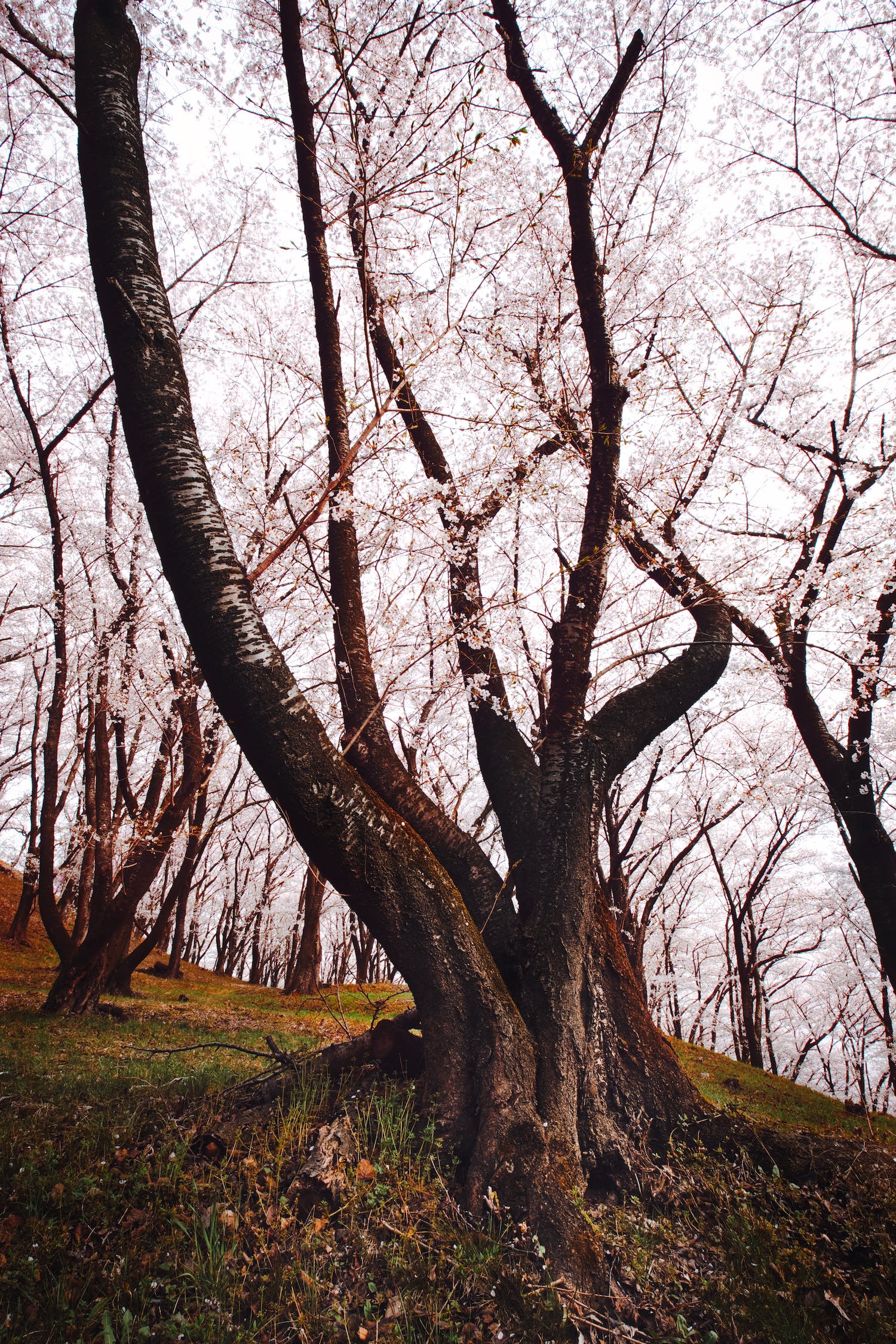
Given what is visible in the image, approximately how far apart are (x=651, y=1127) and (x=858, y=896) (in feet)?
66.2

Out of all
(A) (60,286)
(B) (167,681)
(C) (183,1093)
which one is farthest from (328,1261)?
(A) (60,286)

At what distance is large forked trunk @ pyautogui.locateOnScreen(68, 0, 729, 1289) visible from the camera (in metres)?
2.67

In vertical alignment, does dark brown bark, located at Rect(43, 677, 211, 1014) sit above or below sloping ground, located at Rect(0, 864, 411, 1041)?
above

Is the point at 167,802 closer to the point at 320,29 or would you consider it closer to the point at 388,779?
the point at 388,779

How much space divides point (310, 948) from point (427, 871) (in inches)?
484

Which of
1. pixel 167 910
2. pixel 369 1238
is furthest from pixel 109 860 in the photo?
pixel 369 1238

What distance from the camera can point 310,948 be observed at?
44.5 feet

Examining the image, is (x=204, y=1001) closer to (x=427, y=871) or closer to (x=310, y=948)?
(x=310, y=948)

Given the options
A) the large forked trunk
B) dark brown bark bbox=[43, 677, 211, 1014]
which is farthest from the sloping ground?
the large forked trunk

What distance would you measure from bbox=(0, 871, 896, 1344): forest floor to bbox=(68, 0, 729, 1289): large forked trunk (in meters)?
0.20

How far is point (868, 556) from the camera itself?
7426mm

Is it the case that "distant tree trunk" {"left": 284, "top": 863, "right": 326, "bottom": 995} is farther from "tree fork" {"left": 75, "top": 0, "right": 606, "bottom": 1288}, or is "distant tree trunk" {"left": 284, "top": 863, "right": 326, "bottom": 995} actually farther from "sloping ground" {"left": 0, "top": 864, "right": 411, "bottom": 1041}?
"tree fork" {"left": 75, "top": 0, "right": 606, "bottom": 1288}

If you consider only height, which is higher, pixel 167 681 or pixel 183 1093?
pixel 167 681

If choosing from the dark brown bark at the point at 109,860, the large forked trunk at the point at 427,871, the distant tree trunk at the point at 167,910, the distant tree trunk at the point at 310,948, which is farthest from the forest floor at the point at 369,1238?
Result: the distant tree trunk at the point at 310,948
